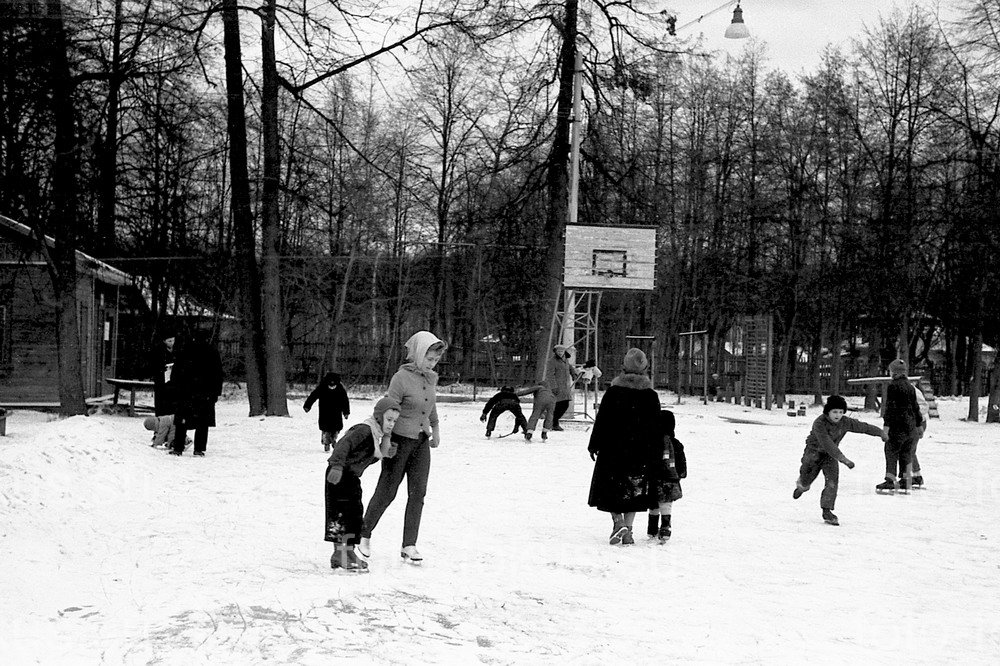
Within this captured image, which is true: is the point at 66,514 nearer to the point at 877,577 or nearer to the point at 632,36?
the point at 877,577

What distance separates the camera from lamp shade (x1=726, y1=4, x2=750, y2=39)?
21.2m

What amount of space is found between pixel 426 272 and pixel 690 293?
1101 cm

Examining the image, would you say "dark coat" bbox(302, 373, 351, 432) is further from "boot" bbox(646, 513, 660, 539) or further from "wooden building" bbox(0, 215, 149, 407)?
"wooden building" bbox(0, 215, 149, 407)

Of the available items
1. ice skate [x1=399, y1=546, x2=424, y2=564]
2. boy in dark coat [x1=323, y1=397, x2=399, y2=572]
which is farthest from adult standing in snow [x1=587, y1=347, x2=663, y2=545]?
boy in dark coat [x1=323, y1=397, x2=399, y2=572]

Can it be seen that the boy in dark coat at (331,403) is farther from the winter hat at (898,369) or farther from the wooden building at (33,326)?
the wooden building at (33,326)

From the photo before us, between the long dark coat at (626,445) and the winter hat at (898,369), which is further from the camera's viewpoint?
the winter hat at (898,369)

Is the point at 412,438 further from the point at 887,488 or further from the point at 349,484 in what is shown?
the point at 887,488

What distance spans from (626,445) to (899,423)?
5.78 meters

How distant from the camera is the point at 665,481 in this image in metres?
9.91

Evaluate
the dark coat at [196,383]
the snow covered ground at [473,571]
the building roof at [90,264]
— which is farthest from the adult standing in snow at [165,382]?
the building roof at [90,264]

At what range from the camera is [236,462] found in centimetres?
1541

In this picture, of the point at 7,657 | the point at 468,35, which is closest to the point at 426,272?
the point at 468,35

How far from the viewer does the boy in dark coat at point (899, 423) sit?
13.7 metres

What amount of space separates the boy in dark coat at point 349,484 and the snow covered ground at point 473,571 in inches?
7.5
